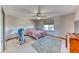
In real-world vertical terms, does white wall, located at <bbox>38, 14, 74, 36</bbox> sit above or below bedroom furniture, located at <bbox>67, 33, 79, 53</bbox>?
above

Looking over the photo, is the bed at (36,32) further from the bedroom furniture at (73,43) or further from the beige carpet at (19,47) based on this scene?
the bedroom furniture at (73,43)

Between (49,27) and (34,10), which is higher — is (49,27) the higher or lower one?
the lower one

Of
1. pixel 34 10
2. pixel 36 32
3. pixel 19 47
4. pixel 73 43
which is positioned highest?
pixel 34 10

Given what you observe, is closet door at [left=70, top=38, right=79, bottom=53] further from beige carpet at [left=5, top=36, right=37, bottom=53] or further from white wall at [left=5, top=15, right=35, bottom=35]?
white wall at [left=5, top=15, right=35, bottom=35]

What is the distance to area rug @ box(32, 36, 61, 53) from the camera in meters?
2.77

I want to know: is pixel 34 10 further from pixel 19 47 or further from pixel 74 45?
pixel 74 45

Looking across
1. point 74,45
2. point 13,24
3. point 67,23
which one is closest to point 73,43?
point 74,45

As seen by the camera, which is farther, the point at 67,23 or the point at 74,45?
the point at 67,23

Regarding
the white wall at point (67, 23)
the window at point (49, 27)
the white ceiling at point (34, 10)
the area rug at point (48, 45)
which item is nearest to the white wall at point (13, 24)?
the white ceiling at point (34, 10)

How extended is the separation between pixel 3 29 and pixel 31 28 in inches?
26.9

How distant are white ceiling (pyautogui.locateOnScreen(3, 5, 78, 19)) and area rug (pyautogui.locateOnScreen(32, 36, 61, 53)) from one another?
0.63m

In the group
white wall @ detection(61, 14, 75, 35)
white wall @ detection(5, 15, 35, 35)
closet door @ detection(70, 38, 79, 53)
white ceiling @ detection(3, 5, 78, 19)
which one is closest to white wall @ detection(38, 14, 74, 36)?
white wall @ detection(61, 14, 75, 35)

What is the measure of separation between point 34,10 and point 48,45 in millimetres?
932

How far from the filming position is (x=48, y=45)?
281 cm
